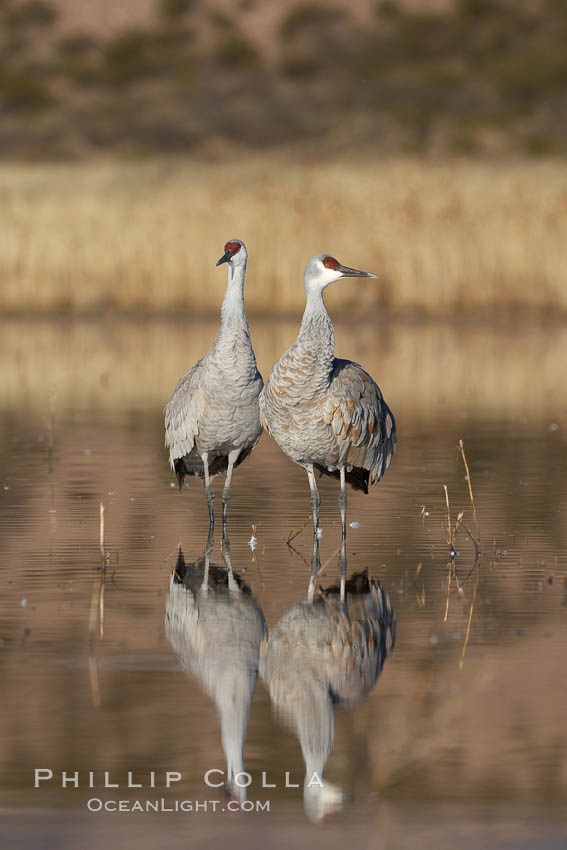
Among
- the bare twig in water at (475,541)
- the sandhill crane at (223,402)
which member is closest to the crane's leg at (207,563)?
the sandhill crane at (223,402)

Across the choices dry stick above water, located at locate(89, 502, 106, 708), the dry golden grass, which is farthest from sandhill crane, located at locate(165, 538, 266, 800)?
the dry golden grass

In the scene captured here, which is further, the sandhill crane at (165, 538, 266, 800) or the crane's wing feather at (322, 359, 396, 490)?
the crane's wing feather at (322, 359, 396, 490)

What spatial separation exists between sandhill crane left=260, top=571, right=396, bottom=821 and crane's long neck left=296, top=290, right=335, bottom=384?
1.67 meters

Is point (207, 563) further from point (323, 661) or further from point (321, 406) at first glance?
point (323, 661)

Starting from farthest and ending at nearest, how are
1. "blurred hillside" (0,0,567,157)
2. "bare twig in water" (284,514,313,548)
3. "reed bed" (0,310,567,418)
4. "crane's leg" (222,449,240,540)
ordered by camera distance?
"blurred hillside" (0,0,567,157), "reed bed" (0,310,567,418), "crane's leg" (222,449,240,540), "bare twig in water" (284,514,313,548)

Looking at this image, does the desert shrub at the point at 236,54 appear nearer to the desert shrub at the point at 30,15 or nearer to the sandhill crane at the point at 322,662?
the desert shrub at the point at 30,15

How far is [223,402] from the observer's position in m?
10.7

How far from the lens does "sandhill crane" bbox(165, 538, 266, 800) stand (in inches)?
257

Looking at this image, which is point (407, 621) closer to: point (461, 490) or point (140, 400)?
point (461, 490)

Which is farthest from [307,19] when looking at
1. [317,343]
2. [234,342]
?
[317,343]

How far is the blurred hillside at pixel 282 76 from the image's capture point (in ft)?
199

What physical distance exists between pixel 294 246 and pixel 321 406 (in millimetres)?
19294

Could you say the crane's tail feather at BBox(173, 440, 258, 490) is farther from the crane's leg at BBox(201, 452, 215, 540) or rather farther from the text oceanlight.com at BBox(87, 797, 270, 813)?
the text oceanlight.com at BBox(87, 797, 270, 813)

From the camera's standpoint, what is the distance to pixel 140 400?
19.0 metres
